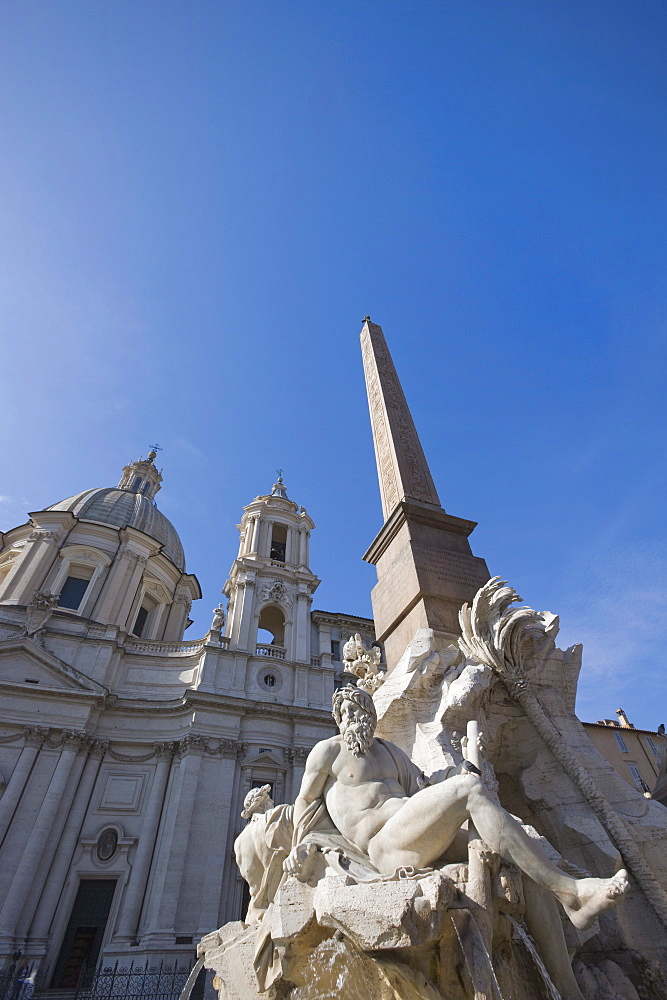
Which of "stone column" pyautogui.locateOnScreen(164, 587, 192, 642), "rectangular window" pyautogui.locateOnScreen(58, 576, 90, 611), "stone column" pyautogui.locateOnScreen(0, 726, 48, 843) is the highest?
"stone column" pyautogui.locateOnScreen(164, 587, 192, 642)

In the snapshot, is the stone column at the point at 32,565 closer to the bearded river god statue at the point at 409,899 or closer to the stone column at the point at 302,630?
the stone column at the point at 302,630

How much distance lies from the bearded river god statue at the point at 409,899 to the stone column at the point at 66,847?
55.0 feet

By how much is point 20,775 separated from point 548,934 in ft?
66.0

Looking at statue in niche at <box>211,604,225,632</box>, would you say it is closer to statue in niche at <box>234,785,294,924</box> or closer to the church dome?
the church dome

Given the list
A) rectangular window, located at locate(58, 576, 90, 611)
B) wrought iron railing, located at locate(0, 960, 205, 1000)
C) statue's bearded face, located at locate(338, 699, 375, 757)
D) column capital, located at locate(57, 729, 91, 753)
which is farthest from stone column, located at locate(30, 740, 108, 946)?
statue's bearded face, located at locate(338, 699, 375, 757)

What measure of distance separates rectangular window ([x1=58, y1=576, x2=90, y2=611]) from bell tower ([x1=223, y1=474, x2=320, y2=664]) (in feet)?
23.2

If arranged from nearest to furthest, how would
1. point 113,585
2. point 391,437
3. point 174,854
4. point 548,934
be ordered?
point 548,934
point 391,437
point 174,854
point 113,585

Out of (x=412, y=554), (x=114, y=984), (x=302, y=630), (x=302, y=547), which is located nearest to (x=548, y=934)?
(x=412, y=554)

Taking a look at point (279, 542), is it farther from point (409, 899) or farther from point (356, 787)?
point (409, 899)

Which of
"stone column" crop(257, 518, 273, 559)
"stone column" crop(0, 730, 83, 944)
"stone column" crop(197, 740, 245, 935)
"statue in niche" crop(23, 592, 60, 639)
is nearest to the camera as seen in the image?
"stone column" crop(0, 730, 83, 944)

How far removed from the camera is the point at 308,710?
21828 millimetres

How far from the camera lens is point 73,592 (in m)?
25.7

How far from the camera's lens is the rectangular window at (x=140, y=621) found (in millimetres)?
28156

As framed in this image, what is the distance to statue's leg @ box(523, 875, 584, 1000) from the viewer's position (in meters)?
2.77
